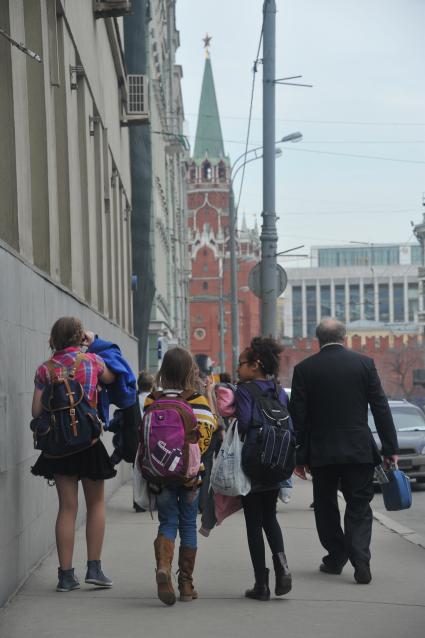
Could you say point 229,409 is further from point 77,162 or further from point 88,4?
point 88,4

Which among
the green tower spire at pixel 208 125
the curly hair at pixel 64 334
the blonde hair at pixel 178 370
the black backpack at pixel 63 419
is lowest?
the black backpack at pixel 63 419

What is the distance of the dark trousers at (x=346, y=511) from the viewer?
877cm

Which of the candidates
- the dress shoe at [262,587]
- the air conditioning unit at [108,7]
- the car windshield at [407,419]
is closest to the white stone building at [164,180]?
the car windshield at [407,419]

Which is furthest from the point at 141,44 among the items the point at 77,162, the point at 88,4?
the point at 77,162

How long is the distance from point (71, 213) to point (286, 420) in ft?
18.1

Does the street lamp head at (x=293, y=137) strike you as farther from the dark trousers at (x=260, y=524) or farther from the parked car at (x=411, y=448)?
the dark trousers at (x=260, y=524)

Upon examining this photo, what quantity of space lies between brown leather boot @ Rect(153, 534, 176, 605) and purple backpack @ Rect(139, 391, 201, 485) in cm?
36

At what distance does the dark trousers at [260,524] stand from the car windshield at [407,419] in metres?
14.0

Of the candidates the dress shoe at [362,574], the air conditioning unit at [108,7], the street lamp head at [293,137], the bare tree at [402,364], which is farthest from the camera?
the bare tree at [402,364]

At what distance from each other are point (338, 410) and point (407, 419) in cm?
1429

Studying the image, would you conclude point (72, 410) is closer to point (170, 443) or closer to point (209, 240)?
point (170, 443)

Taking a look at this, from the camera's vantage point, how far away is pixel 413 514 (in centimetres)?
1688

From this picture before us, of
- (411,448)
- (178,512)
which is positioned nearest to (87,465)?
(178,512)

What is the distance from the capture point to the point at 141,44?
29.5m
